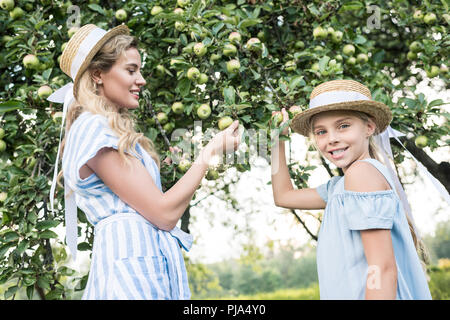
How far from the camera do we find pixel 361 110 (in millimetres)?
1630

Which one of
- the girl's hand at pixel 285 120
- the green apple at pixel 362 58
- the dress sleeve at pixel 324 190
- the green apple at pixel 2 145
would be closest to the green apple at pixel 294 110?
the girl's hand at pixel 285 120

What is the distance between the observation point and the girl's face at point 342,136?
62.4 inches

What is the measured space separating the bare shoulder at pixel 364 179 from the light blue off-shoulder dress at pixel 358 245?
0.7 inches

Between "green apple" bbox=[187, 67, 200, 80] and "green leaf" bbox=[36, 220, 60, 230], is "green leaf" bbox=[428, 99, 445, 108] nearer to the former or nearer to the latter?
"green apple" bbox=[187, 67, 200, 80]

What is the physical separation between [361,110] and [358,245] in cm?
48

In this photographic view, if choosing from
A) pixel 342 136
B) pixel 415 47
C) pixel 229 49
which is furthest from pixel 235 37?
pixel 415 47

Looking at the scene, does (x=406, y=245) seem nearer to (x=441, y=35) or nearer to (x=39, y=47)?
(x=441, y=35)

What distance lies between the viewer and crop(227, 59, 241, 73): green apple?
81.9 inches

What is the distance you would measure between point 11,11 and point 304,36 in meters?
1.67

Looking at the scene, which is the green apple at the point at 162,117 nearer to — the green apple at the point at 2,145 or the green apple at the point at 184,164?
the green apple at the point at 184,164

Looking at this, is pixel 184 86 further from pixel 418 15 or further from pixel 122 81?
pixel 418 15

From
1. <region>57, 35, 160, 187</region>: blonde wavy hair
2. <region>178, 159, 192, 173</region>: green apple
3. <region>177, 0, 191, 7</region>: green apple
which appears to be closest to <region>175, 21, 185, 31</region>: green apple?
<region>177, 0, 191, 7</region>: green apple
